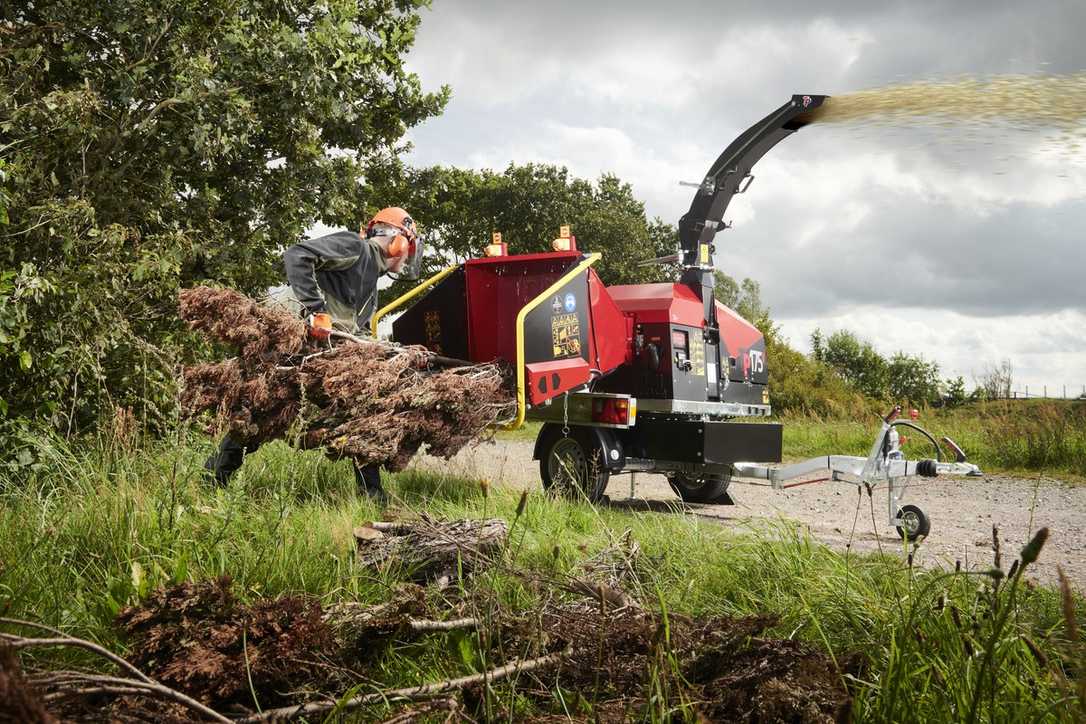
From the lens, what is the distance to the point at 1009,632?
202cm

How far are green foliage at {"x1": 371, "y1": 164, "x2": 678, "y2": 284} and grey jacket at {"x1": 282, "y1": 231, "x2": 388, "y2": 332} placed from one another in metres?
10.4

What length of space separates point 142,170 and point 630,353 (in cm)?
441

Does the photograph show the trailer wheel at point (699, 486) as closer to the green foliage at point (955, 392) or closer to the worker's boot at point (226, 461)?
the worker's boot at point (226, 461)

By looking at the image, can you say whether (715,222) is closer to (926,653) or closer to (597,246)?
(926,653)

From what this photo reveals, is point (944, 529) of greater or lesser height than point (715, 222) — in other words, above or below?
below

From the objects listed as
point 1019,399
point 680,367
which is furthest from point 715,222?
point 1019,399

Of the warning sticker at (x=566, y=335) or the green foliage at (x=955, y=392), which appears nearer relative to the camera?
the warning sticker at (x=566, y=335)

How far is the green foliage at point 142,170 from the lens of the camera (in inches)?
226

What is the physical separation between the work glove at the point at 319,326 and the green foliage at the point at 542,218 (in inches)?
445

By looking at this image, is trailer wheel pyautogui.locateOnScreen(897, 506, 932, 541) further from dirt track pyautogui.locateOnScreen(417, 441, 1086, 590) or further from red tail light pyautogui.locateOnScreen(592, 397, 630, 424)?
red tail light pyautogui.locateOnScreen(592, 397, 630, 424)

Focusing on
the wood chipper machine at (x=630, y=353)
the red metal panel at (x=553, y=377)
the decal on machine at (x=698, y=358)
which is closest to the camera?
the red metal panel at (x=553, y=377)

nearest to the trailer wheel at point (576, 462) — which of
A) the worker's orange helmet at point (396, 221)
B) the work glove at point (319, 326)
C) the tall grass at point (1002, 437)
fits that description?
the worker's orange helmet at point (396, 221)

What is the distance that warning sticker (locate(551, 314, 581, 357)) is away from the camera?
20.2ft

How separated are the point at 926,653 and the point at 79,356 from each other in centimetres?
Answer: 531
